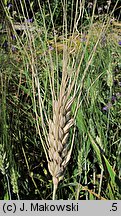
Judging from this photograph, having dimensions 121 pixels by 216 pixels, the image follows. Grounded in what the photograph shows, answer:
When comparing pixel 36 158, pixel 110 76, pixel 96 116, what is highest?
pixel 110 76

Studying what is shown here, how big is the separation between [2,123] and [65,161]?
0.96 ft

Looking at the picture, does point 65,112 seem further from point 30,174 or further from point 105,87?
point 105,87

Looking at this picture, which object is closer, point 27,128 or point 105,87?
point 27,128

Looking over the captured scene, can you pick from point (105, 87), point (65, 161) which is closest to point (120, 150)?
point (65, 161)

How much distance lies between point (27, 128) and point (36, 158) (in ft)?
0.36

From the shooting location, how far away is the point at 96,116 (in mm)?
1016

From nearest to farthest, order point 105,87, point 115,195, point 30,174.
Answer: point 115,195 → point 30,174 → point 105,87

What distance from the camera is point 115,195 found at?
831mm

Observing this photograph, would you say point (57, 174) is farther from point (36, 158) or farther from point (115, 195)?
point (36, 158)

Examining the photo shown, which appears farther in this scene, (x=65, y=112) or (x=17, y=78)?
(x=17, y=78)

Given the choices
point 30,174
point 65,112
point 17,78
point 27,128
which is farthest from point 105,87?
point 65,112

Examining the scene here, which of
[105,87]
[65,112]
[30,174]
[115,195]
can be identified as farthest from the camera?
[105,87]

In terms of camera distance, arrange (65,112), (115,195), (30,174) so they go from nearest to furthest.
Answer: (65,112)
(115,195)
(30,174)

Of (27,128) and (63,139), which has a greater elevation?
(63,139)
